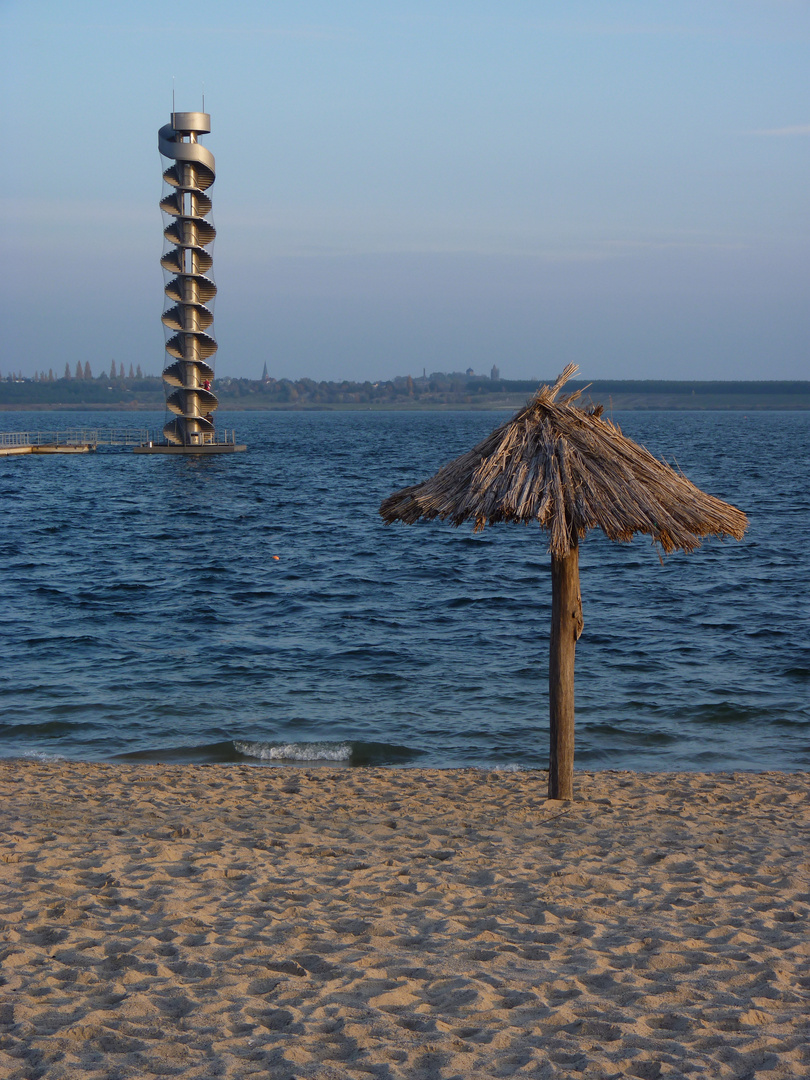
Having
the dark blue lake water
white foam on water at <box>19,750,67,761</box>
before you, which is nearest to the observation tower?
the dark blue lake water

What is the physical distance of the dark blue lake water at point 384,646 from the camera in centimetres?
1306

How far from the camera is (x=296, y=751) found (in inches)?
494

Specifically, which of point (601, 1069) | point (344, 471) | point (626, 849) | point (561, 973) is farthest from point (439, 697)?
point (344, 471)

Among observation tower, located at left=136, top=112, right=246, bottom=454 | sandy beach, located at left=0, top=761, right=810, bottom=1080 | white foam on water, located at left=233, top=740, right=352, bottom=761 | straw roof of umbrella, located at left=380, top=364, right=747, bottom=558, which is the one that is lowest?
white foam on water, located at left=233, top=740, right=352, bottom=761

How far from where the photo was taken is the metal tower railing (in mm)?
70312

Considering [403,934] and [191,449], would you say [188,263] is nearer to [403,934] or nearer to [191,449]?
[191,449]

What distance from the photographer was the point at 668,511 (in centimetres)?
810

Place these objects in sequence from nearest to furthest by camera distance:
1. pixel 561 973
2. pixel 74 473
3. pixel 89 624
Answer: pixel 561 973 → pixel 89 624 → pixel 74 473

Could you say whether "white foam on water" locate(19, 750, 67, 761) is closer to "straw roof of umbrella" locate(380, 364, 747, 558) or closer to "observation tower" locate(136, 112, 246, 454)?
"straw roof of umbrella" locate(380, 364, 747, 558)

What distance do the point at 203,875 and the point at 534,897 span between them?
7.71 feet

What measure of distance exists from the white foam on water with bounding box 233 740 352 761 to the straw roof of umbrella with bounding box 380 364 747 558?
498 centimetres

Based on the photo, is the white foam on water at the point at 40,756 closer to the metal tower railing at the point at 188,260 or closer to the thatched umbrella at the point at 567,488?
the thatched umbrella at the point at 567,488

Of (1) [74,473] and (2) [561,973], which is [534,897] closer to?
(2) [561,973]

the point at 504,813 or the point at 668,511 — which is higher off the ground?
the point at 668,511
